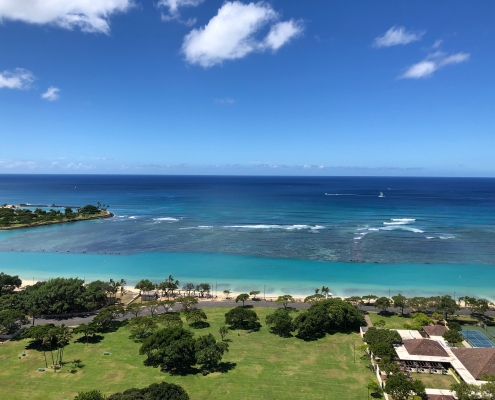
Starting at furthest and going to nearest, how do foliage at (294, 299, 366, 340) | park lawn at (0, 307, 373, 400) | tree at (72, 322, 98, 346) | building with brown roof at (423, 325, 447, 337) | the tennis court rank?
1. foliage at (294, 299, 366, 340)
2. building with brown roof at (423, 325, 447, 337)
3. tree at (72, 322, 98, 346)
4. the tennis court
5. park lawn at (0, 307, 373, 400)

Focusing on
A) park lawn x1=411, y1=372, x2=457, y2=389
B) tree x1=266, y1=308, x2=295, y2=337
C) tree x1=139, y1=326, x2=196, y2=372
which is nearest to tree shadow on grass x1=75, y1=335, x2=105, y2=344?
tree x1=139, y1=326, x2=196, y2=372

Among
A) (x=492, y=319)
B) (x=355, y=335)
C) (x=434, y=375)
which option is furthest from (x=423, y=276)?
(x=434, y=375)

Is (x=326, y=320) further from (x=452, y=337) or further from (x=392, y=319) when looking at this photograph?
(x=452, y=337)

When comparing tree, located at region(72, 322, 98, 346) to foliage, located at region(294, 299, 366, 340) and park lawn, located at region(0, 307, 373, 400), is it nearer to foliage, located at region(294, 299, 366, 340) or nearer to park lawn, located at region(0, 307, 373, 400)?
park lawn, located at region(0, 307, 373, 400)

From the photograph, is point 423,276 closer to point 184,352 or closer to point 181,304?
point 181,304

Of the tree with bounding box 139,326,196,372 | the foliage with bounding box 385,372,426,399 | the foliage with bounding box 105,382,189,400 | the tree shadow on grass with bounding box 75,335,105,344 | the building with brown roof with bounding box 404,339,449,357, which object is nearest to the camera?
the foliage with bounding box 105,382,189,400
